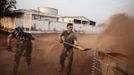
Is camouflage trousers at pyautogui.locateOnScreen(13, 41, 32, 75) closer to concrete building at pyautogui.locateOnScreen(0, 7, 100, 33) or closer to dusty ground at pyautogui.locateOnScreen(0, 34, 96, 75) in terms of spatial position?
dusty ground at pyautogui.locateOnScreen(0, 34, 96, 75)

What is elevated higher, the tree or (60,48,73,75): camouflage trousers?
the tree

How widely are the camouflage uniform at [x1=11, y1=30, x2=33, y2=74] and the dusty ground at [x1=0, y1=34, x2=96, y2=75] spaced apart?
4 cm

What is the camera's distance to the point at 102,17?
8.65ft

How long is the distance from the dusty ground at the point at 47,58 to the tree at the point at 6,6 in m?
0.25

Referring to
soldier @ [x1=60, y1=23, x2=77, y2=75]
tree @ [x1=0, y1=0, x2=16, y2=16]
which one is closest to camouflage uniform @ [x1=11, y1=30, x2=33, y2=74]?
tree @ [x1=0, y1=0, x2=16, y2=16]

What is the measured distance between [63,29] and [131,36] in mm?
669

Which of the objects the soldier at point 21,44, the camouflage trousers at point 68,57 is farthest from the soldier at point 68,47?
the soldier at point 21,44

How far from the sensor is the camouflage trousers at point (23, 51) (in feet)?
8.57

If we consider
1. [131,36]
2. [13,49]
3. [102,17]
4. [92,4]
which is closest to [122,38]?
[131,36]

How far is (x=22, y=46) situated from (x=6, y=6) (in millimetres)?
418

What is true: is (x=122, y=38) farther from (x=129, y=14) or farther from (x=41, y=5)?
(x=41, y=5)

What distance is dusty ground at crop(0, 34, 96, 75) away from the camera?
8.51 ft

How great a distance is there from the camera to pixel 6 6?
2.64m

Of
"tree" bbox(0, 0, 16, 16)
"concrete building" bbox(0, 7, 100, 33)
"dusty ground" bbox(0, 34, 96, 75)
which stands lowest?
"dusty ground" bbox(0, 34, 96, 75)
